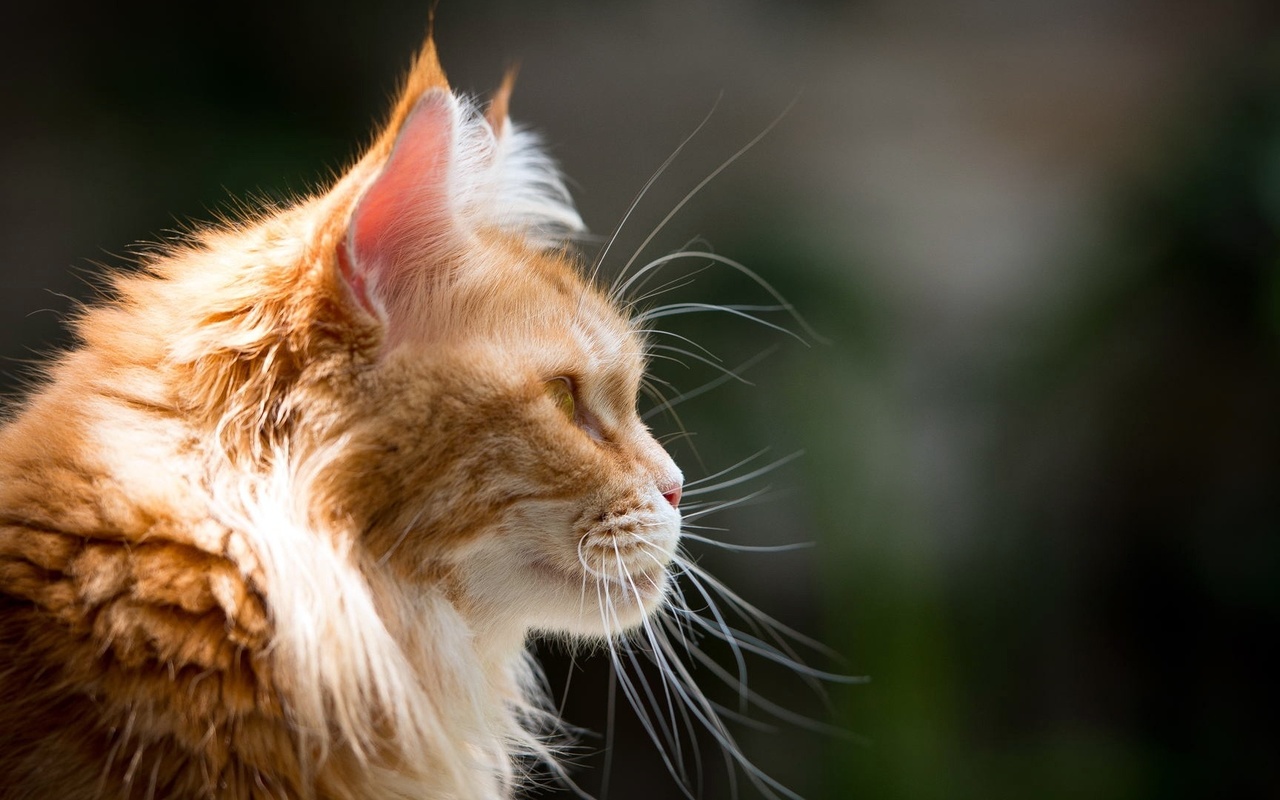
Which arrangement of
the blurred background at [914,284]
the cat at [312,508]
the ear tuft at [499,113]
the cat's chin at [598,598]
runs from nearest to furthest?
the cat at [312,508]
the cat's chin at [598,598]
the ear tuft at [499,113]
the blurred background at [914,284]

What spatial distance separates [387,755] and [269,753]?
0.36 feet

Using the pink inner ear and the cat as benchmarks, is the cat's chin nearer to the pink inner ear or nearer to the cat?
the cat

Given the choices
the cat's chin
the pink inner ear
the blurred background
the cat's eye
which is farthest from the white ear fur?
the blurred background

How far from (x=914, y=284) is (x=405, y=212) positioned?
1.78 meters

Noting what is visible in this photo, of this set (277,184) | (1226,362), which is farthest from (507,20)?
(1226,362)

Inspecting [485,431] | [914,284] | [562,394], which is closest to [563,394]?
[562,394]

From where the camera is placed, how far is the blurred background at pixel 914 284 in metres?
1.99

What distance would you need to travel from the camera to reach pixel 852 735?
1.92m

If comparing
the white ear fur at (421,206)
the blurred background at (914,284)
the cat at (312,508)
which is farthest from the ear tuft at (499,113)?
the blurred background at (914,284)

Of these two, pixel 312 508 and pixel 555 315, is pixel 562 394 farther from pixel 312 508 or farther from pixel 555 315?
pixel 312 508

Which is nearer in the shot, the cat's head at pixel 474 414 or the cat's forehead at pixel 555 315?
the cat's head at pixel 474 414

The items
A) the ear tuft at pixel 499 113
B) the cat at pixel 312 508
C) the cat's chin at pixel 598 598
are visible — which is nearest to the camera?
the cat at pixel 312 508

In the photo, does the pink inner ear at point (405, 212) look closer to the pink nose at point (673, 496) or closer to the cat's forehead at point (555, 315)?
the cat's forehead at point (555, 315)

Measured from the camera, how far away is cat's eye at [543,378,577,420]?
0.86m
